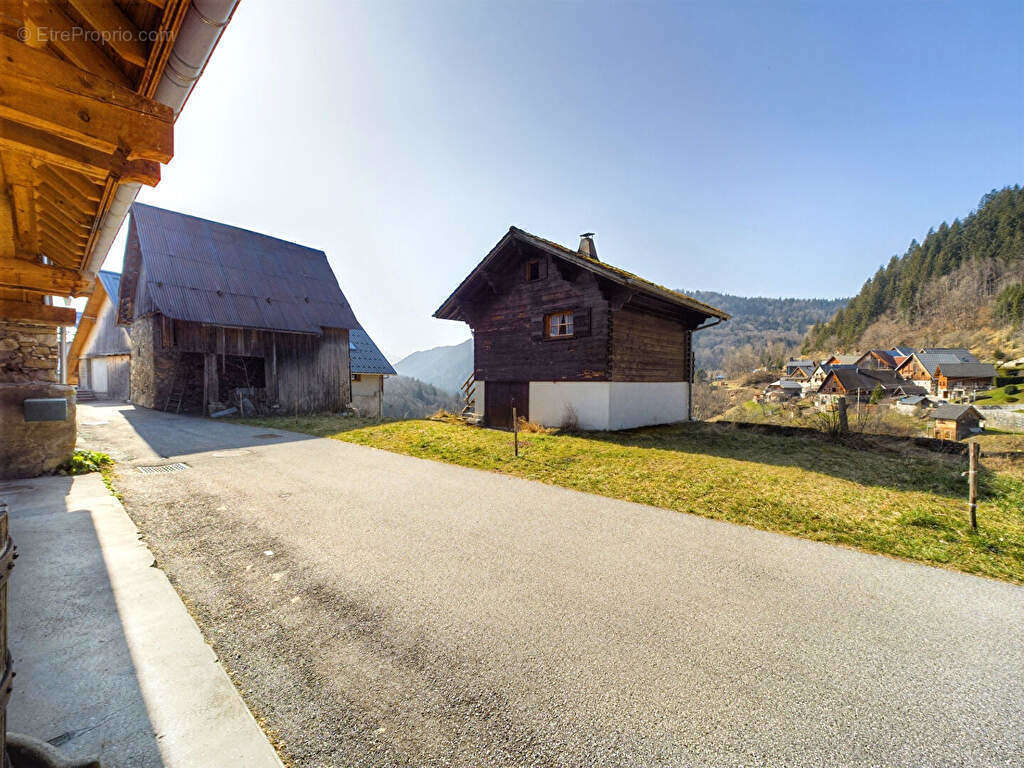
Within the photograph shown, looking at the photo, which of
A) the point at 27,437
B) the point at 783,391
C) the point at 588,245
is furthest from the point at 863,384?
the point at 27,437

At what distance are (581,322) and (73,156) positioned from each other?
437 inches

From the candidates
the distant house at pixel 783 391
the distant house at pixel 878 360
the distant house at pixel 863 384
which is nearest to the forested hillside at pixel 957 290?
the distant house at pixel 878 360

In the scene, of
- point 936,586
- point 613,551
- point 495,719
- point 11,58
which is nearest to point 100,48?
point 11,58

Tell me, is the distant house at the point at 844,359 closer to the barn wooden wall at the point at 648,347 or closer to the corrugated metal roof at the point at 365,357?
the barn wooden wall at the point at 648,347

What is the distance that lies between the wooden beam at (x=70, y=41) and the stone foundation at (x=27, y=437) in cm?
643

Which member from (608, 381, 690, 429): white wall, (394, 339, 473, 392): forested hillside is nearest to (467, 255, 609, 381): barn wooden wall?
(608, 381, 690, 429): white wall

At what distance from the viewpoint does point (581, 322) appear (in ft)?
41.6

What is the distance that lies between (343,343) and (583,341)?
48.1ft

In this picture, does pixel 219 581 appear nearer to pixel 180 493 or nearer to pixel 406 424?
pixel 180 493

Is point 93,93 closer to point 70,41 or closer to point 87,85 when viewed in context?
point 87,85

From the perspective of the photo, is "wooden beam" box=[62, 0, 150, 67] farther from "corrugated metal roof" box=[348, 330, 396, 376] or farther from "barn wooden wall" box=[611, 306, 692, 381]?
"corrugated metal roof" box=[348, 330, 396, 376]

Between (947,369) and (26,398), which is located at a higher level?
(947,369)

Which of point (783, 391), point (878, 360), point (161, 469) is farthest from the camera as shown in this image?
point (878, 360)

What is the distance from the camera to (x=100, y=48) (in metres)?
3.04
